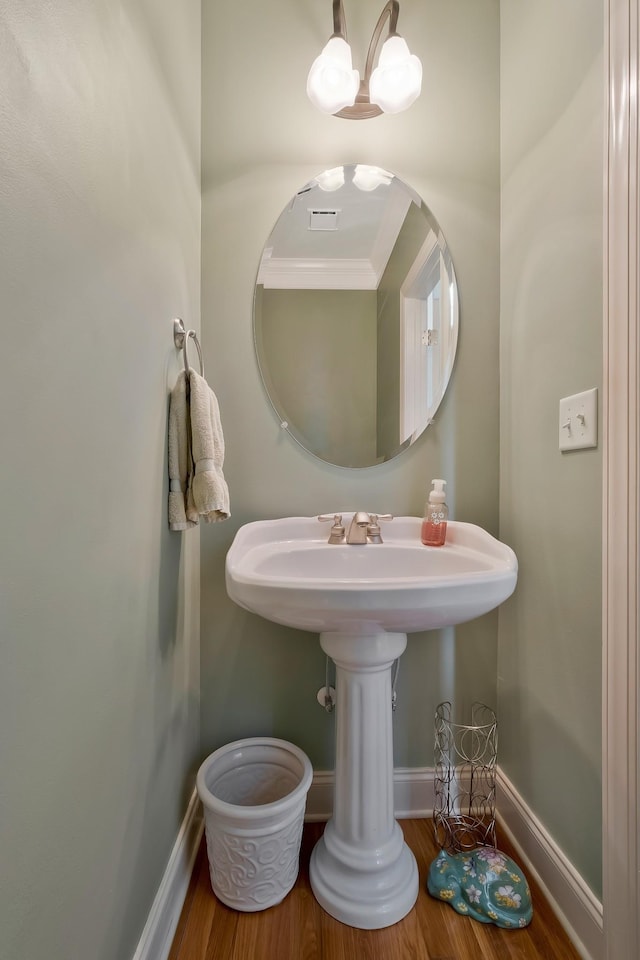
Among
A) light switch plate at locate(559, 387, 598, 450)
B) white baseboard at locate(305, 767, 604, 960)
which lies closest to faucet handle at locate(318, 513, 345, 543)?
light switch plate at locate(559, 387, 598, 450)

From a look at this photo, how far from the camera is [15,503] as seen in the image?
431mm

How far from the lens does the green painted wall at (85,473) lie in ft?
1.41

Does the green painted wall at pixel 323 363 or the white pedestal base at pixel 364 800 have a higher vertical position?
the green painted wall at pixel 323 363

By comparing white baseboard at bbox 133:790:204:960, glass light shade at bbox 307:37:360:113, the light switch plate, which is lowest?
white baseboard at bbox 133:790:204:960

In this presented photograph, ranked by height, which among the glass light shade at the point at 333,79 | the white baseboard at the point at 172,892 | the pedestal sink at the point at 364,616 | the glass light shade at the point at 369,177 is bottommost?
the white baseboard at the point at 172,892

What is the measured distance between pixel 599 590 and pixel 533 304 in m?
0.70

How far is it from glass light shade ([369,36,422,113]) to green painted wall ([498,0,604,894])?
292 mm

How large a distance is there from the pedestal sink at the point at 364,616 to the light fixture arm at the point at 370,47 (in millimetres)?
1122

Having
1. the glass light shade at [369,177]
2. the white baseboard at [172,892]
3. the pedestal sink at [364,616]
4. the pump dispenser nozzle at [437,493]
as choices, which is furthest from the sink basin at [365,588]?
the glass light shade at [369,177]

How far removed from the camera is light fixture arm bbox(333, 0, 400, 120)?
1.07m

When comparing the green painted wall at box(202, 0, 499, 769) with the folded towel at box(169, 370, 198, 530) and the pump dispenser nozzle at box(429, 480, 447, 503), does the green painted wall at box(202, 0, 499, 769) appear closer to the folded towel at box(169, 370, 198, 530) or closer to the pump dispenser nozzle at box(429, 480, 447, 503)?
the pump dispenser nozzle at box(429, 480, 447, 503)

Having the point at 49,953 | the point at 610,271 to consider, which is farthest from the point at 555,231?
the point at 49,953

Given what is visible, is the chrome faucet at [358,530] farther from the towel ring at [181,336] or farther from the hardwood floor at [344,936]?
the hardwood floor at [344,936]

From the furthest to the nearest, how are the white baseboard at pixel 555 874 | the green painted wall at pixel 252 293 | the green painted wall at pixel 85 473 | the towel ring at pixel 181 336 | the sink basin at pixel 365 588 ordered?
the green painted wall at pixel 252 293
the towel ring at pixel 181 336
the white baseboard at pixel 555 874
the sink basin at pixel 365 588
the green painted wall at pixel 85 473
